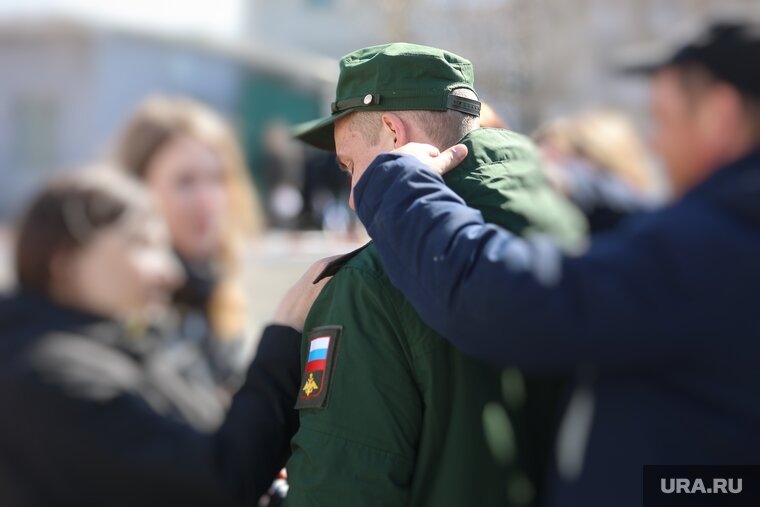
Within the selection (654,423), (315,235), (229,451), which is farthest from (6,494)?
(315,235)

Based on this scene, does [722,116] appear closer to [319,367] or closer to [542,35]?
[319,367]

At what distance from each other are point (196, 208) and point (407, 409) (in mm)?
2314

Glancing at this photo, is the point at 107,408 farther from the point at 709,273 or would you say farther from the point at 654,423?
the point at 709,273

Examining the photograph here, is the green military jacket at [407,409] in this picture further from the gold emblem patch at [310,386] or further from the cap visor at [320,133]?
the cap visor at [320,133]

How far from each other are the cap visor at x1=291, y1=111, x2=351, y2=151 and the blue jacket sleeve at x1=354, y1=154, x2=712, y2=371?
36 centimetres

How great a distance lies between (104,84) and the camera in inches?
789

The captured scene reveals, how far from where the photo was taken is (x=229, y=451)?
2074 mm

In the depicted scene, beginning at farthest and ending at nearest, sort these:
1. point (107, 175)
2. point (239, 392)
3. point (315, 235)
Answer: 1. point (315, 235)
2. point (107, 175)
3. point (239, 392)

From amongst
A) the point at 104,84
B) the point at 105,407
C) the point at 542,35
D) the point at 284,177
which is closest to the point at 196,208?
the point at 105,407

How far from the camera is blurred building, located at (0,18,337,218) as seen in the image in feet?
65.8

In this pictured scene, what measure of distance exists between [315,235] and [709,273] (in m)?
11.4

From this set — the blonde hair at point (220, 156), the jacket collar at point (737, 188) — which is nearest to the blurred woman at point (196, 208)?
the blonde hair at point (220, 156)

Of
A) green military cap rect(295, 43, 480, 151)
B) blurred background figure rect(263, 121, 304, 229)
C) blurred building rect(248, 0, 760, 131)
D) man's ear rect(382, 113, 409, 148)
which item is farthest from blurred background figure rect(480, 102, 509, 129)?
blurred building rect(248, 0, 760, 131)

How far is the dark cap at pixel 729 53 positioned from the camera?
4.39 ft
